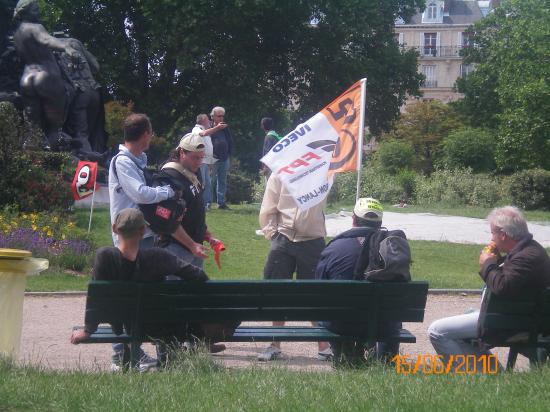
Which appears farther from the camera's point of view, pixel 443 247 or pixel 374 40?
pixel 374 40

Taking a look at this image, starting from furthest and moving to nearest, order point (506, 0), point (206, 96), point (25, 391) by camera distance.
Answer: point (506, 0)
point (206, 96)
point (25, 391)

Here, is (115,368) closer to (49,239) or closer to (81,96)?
(49,239)

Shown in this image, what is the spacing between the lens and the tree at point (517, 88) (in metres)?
47.5

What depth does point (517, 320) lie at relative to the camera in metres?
6.82

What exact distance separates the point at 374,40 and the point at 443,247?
2326 cm

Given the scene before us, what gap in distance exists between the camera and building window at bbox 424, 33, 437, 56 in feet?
325

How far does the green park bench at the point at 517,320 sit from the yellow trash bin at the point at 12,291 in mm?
3258

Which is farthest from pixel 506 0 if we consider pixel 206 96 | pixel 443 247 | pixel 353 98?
pixel 353 98

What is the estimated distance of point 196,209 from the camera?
7.41m

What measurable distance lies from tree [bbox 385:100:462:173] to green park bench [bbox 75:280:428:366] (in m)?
59.6

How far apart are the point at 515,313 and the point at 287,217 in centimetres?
227

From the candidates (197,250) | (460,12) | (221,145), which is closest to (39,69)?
(221,145)

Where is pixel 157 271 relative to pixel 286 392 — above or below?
above

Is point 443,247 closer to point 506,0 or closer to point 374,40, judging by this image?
point 374,40
